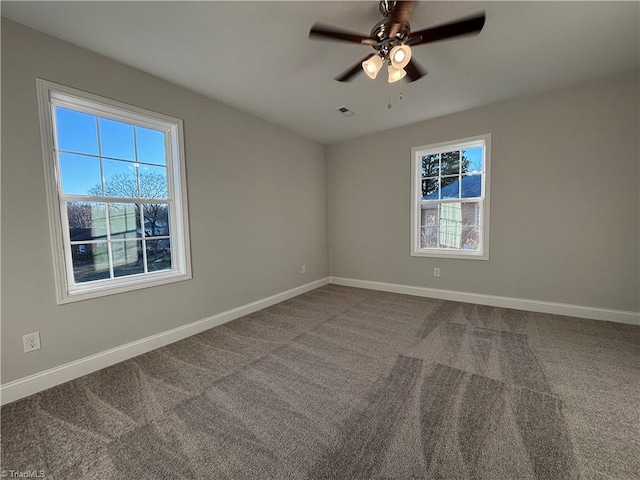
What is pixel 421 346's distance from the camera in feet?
7.85

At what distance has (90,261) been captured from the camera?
7.13ft

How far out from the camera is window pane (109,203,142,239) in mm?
2291

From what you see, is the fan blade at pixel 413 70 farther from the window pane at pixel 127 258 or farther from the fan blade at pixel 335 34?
the window pane at pixel 127 258

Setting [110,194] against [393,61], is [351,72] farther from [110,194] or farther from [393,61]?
[110,194]

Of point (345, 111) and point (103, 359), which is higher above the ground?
point (345, 111)

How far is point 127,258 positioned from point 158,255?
27 centimetres

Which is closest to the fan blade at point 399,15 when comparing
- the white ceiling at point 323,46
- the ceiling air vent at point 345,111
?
the white ceiling at point 323,46

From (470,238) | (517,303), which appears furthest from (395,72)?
(517,303)

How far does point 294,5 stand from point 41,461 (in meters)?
2.96

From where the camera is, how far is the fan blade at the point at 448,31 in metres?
1.46

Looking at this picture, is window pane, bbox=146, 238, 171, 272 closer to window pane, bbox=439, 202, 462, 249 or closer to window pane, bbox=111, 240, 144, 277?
window pane, bbox=111, 240, 144, 277

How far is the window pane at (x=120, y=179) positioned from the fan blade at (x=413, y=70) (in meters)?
2.53

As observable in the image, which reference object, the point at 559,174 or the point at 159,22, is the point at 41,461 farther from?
the point at 559,174

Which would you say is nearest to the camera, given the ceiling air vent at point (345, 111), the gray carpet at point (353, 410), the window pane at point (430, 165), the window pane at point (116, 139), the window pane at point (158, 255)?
the gray carpet at point (353, 410)
